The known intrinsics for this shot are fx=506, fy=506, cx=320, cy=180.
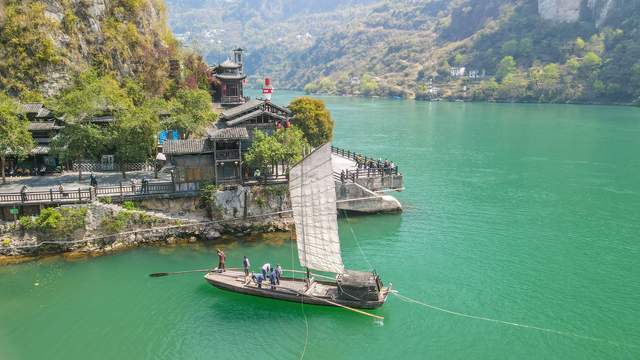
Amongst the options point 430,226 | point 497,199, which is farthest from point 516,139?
point 430,226

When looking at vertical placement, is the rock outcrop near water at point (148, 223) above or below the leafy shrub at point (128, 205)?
below

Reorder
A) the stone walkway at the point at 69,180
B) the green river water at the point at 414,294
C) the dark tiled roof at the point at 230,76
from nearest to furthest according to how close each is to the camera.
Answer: the green river water at the point at 414,294 → the stone walkway at the point at 69,180 → the dark tiled roof at the point at 230,76

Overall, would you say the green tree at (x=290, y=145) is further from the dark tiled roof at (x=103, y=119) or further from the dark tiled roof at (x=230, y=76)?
the dark tiled roof at (x=230, y=76)

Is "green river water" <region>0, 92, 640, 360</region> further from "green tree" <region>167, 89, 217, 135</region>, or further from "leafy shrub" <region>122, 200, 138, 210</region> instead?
"green tree" <region>167, 89, 217, 135</region>

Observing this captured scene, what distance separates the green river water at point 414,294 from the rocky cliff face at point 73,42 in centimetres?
3015

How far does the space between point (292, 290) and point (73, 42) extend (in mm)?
49942

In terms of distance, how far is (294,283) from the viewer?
3484cm

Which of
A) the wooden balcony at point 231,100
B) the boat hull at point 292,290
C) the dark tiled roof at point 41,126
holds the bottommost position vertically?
the boat hull at point 292,290

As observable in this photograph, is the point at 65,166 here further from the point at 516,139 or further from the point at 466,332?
the point at 516,139

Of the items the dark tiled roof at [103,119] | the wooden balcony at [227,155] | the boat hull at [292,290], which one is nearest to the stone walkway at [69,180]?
the dark tiled roof at [103,119]

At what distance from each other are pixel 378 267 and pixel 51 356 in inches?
911

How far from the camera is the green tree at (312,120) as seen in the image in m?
63.7

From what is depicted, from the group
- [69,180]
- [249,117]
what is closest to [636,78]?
[249,117]

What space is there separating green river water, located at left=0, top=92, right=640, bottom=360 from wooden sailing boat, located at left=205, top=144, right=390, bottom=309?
0.96 metres
